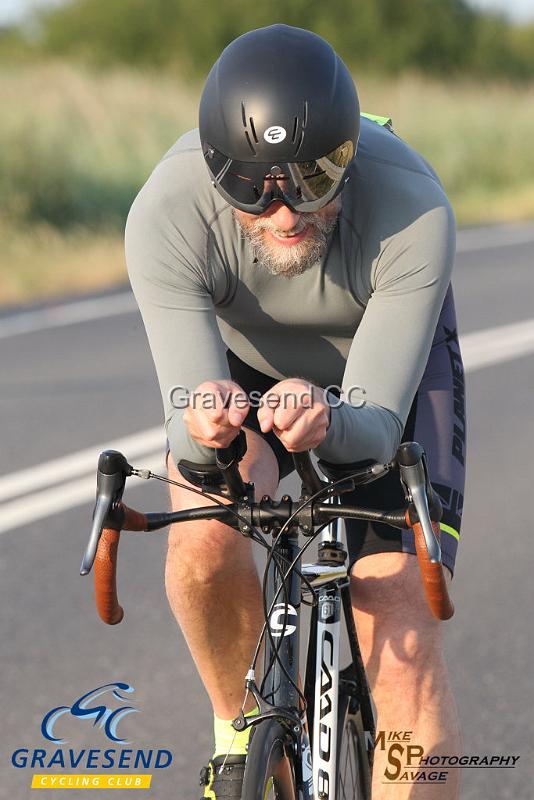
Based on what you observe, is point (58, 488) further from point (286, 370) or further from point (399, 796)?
point (399, 796)

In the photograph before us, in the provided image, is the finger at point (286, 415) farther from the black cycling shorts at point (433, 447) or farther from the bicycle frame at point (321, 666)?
the black cycling shorts at point (433, 447)

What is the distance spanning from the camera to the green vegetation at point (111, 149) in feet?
49.8

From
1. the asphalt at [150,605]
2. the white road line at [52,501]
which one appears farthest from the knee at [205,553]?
the white road line at [52,501]

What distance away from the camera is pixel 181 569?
3.24 m

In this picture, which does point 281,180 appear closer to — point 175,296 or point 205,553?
point 175,296

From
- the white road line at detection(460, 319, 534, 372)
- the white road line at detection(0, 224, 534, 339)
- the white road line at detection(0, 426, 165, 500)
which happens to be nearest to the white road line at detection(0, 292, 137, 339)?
the white road line at detection(0, 224, 534, 339)

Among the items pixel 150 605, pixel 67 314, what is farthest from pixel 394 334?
pixel 67 314

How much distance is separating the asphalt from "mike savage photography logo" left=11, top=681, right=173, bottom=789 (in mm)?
29

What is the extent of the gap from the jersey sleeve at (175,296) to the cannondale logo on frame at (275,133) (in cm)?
41

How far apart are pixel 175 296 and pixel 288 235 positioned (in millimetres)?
283

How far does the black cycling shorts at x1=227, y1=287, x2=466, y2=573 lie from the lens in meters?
3.29

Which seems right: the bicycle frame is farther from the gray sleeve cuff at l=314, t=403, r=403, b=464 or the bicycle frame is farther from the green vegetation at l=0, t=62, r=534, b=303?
the green vegetation at l=0, t=62, r=534, b=303

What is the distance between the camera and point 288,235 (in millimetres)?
3021

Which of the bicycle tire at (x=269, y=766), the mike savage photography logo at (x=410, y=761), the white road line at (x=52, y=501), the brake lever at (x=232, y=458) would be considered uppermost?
the white road line at (x=52, y=501)
